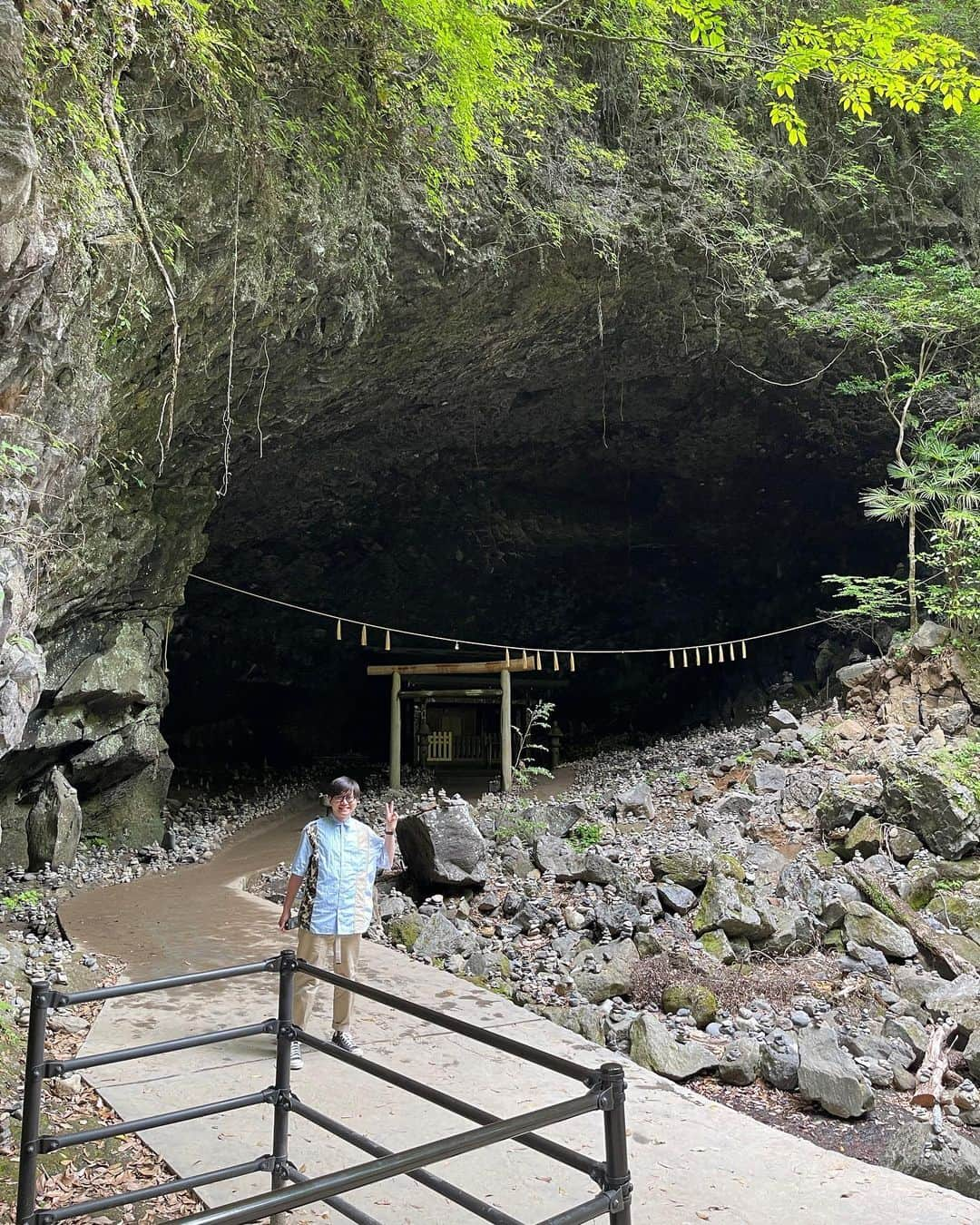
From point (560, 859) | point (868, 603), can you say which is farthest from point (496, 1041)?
point (868, 603)

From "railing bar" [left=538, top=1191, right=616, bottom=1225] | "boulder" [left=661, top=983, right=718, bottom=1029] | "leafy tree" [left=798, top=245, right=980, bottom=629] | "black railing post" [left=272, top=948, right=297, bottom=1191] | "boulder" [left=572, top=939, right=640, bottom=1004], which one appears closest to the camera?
"railing bar" [left=538, top=1191, right=616, bottom=1225]

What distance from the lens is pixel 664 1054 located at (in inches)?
186

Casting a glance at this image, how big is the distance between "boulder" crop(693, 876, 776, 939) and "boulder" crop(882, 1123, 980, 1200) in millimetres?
2435

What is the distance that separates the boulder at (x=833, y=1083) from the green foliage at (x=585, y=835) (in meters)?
4.58

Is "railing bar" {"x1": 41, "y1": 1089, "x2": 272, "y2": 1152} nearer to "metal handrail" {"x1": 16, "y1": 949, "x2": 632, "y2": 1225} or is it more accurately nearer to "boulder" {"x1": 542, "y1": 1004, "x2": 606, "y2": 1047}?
"metal handrail" {"x1": 16, "y1": 949, "x2": 632, "y2": 1225}

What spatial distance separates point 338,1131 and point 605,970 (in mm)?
4048

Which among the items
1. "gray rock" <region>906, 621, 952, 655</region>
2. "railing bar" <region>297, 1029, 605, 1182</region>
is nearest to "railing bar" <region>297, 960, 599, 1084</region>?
"railing bar" <region>297, 1029, 605, 1182</region>

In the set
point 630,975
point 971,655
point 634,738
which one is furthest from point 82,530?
point 634,738

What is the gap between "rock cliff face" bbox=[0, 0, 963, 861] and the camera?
5.17m

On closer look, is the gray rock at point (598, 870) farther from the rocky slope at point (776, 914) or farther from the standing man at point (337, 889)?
the standing man at point (337, 889)

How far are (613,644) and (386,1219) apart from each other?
20.2m

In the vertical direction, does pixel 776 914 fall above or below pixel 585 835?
above

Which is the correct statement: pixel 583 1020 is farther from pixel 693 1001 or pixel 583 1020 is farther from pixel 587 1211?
pixel 587 1211

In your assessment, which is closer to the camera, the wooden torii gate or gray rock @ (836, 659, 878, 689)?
gray rock @ (836, 659, 878, 689)
